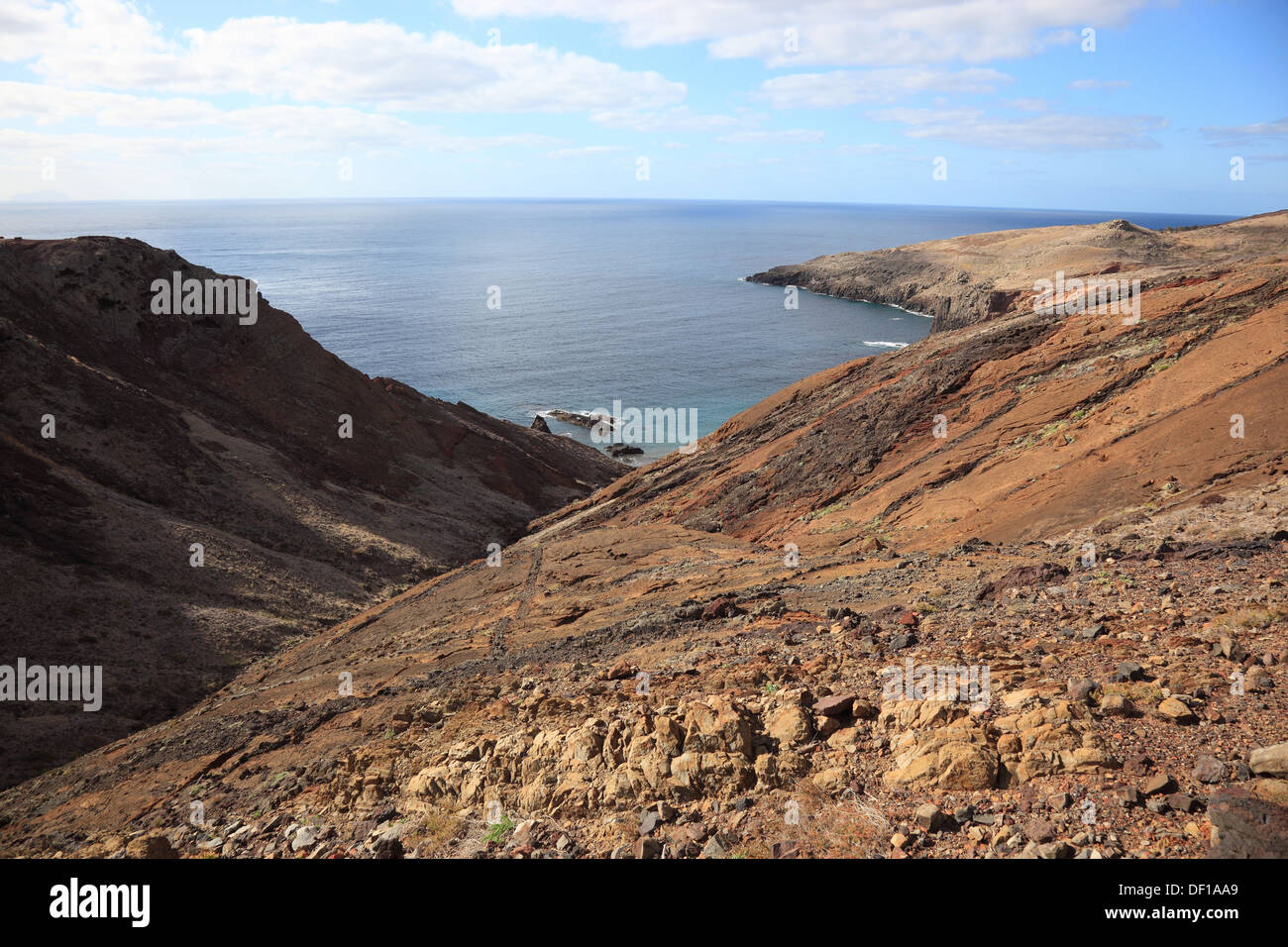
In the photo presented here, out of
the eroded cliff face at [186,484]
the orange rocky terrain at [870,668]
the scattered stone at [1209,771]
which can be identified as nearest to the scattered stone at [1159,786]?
the orange rocky terrain at [870,668]

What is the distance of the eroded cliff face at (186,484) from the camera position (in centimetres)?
2266

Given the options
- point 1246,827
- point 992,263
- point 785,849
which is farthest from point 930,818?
point 992,263

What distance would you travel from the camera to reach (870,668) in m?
10.7

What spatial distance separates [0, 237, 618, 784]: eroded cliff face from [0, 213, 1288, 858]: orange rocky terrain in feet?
10.00

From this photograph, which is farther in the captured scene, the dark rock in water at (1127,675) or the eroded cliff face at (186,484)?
the eroded cliff face at (186,484)

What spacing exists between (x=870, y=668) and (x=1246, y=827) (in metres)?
4.95

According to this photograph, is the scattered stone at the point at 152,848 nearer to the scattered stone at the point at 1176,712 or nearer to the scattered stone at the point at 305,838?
the scattered stone at the point at 305,838

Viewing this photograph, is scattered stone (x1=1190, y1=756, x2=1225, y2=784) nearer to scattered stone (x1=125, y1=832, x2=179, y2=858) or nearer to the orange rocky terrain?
the orange rocky terrain

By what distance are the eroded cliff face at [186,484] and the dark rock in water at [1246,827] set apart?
23.3 metres

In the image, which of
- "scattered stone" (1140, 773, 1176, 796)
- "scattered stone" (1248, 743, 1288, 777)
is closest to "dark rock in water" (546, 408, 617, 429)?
"scattered stone" (1140, 773, 1176, 796)

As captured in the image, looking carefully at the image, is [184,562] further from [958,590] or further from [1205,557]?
[1205,557]

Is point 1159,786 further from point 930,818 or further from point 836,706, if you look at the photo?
point 836,706

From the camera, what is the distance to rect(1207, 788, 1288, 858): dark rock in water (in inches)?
232
